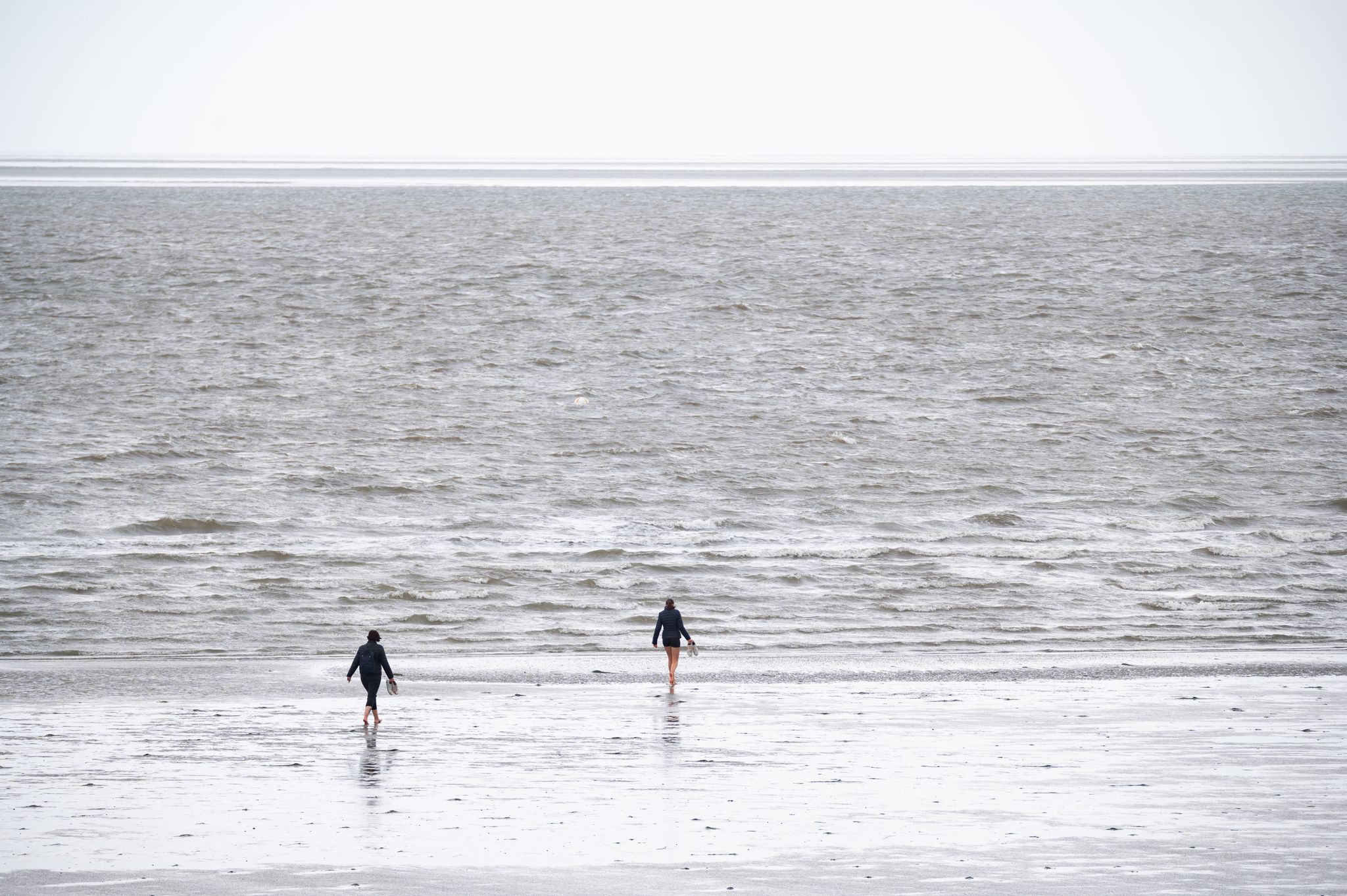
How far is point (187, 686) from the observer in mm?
22484

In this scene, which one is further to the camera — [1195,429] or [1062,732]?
[1195,429]

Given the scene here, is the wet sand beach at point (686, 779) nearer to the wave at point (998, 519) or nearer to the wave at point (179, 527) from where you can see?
the wave at point (179, 527)

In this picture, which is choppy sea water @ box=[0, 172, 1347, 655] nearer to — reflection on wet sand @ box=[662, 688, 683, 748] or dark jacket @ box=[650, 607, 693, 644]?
dark jacket @ box=[650, 607, 693, 644]

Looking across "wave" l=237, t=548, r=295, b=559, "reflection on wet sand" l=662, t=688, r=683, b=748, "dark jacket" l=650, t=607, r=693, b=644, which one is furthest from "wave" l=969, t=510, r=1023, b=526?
"reflection on wet sand" l=662, t=688, r=683, b=748

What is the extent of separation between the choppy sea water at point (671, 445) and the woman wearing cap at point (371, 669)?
641cm

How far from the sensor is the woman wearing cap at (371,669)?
19.4 meters

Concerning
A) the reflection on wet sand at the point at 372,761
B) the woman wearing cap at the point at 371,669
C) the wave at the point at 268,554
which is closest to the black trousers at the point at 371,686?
the woman wearing cap at the point at 371,669

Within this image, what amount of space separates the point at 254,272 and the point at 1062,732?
74.4 metres

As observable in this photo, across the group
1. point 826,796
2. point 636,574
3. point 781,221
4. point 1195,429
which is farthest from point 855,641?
point 781,221

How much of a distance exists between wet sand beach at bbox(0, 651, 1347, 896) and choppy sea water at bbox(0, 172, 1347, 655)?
12.8 feet

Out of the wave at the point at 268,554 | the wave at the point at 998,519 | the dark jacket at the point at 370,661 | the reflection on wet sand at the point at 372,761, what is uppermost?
the dark jacket at the point at 370,661

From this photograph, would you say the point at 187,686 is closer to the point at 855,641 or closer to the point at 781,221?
the point at 855,641

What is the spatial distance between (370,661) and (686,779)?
496cm

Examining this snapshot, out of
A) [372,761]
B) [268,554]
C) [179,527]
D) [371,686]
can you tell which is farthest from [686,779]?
[179,527]
